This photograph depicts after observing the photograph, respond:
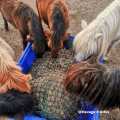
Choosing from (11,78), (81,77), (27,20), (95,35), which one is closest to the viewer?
(81,77)

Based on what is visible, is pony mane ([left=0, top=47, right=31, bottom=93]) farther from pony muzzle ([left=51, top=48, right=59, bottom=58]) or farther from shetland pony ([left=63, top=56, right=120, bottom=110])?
pony muzzle ([left=51, top=48, right=59, bottom=58])

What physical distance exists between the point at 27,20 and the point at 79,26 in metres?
2.01

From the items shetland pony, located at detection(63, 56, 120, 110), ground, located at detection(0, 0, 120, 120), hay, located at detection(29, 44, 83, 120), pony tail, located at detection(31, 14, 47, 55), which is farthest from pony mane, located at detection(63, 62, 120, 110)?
ground, located at detection(0, 0, 120, 120)

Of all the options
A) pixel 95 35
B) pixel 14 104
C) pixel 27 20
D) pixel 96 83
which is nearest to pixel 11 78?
pixel 14 104

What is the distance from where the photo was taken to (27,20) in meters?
2.34

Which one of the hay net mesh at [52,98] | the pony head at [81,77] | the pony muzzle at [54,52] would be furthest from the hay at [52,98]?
Answer: the pony head at [81,77]

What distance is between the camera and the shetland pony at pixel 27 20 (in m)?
2.06

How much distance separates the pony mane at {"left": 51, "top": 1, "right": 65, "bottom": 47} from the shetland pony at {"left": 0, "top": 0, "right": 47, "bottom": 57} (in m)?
0.26

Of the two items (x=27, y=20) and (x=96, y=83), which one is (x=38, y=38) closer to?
(x=27, y=20)

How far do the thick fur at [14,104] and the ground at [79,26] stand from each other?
1.72 meters

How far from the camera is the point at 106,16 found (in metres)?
1.88

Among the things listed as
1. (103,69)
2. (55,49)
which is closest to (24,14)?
(55,49)

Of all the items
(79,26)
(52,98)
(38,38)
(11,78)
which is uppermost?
(38,38)

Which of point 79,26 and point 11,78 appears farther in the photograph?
point 79,26
